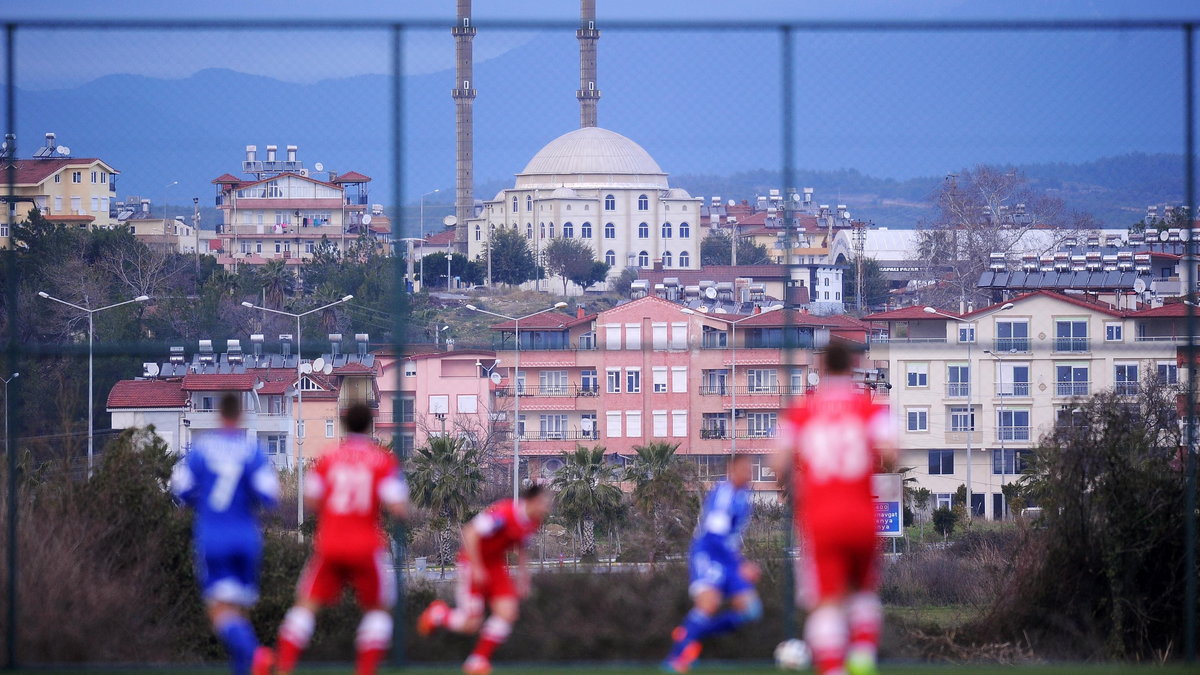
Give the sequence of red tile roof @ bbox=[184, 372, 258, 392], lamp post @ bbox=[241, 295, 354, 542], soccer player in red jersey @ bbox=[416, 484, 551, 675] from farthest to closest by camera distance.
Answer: red tile roof @ bbox=[184, 372, 258, 392], lamp post @ bbox=[241, 295, 354, 542], soccer player in red jersey @ bbox=[416, 484, 551, 675]

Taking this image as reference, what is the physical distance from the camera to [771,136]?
28.3 ft

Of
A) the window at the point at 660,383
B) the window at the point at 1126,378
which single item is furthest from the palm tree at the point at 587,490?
the window at the point at 1126,378

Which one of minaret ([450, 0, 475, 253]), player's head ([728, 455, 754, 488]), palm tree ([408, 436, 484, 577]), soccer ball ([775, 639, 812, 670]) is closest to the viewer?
soccer ball ([775, 639, 812, 670])

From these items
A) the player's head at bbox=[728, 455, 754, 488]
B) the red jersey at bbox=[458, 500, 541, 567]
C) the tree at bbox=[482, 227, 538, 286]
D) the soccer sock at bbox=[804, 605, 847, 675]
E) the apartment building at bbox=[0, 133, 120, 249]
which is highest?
the apartment building at bbox=[0, 133, 120, 249]

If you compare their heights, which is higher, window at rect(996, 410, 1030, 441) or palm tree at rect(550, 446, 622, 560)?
window at rect(996, 410, 1030, 441)

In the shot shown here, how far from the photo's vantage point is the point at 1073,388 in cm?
2075

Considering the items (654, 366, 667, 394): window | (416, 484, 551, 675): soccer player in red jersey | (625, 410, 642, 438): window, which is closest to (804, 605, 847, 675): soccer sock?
(416, 484, 551, 675): soccer player in red jersey

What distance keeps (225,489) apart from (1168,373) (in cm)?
1979

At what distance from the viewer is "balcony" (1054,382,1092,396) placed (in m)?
20.1

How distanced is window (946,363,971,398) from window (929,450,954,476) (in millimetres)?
7789

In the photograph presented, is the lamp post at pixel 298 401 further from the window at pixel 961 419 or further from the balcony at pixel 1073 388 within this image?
the window at pixel 961 419

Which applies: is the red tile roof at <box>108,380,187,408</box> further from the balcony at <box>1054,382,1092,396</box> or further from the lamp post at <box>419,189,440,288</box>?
the balcony at <box>1054,382,1092,396</box>

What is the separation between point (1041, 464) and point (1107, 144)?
767cm

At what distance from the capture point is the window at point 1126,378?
57.3 ft
